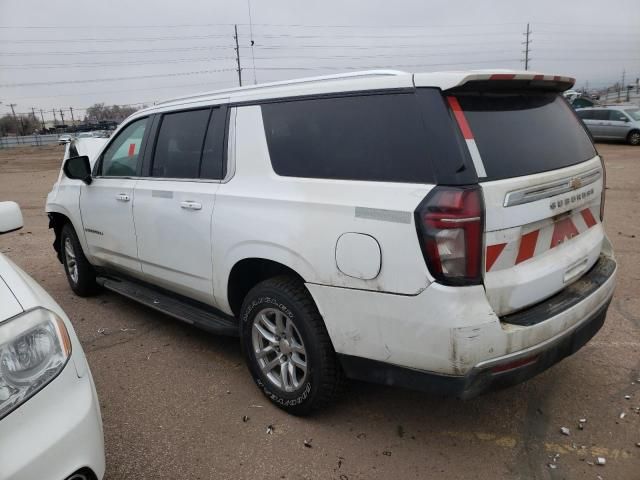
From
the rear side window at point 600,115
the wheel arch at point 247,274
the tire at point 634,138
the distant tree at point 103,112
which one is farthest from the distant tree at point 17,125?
the wheel arch at point 247,274

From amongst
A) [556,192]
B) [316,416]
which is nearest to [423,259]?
[556,192]

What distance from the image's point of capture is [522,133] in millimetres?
2609

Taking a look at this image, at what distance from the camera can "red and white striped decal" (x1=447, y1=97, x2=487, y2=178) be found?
2309mm

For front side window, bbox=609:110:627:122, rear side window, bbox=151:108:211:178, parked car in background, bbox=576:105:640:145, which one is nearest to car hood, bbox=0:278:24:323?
rear side window, bbox=151:108:211:178

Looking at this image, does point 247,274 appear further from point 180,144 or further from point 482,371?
point 482,371

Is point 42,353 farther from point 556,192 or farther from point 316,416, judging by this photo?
point 556,192

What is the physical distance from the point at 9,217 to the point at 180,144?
1.22 meters

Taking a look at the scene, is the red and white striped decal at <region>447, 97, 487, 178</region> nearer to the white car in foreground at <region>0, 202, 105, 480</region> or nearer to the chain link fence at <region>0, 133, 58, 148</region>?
the white car in foreground at <region>0, 202, 105, 480</region>

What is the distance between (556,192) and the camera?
2562 millimetres

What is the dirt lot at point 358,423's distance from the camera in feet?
8.64

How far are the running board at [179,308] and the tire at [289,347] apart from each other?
0.26 metres

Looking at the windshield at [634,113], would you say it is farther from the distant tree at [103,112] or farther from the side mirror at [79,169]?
the distant tree at [103,112]

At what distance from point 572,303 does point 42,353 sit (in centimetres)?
239

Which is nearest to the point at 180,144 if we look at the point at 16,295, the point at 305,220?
the point at 305,220
